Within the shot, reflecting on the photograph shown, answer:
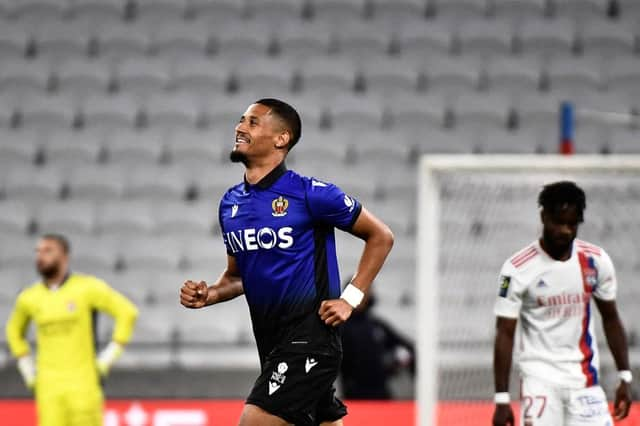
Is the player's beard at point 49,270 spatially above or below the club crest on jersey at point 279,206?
below

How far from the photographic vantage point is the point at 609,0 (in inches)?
555

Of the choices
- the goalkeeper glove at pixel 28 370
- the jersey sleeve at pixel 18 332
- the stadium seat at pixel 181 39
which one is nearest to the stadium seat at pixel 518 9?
the stadium seat at pixel 181 39

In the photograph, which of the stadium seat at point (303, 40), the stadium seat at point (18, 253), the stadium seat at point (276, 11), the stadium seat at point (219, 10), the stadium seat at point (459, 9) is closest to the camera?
A: the stadium seat at point (18, 253)

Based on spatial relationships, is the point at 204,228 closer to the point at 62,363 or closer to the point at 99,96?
the point at 99,96

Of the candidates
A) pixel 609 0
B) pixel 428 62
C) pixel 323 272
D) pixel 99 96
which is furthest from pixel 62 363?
pixel 609 0

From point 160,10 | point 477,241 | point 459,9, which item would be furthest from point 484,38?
point 477,241

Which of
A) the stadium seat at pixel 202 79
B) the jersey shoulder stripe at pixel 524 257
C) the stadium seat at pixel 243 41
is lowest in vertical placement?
the jersey shoulder stripe at pixel 524 257

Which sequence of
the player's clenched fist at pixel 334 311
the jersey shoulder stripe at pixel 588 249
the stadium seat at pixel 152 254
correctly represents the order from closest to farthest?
the player's clenched fist at pixel 334 311 < the jersey shoulder stripe at pixel 588 249 < the stadium seat at pixel 152 254

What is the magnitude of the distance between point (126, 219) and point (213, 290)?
7.44 metres

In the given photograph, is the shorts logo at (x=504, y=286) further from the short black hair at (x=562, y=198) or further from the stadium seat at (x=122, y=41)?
the stadium seat at (x=122, y=41)

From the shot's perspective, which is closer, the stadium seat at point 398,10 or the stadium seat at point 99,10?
the stadium seat at point 398,10

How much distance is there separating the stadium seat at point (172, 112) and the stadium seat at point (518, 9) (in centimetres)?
359

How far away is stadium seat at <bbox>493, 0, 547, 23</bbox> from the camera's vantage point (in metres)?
13.8

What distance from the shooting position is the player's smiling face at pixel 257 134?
507 centimetres
